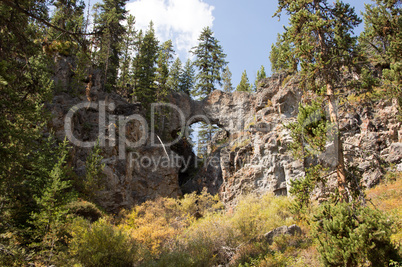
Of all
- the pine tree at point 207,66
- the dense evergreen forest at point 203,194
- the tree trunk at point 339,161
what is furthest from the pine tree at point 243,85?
the tree trunk at point 339,161

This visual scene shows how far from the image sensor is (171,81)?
1763 inches

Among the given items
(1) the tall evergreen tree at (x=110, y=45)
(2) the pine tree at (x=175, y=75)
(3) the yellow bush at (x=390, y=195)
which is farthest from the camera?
Answer: (2) the pine tree at (x=175, y=75)

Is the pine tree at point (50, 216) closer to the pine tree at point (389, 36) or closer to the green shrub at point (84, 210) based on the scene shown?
the green shrub at point (84, 210)

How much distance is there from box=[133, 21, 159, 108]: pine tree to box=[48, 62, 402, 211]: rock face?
78.4 inches

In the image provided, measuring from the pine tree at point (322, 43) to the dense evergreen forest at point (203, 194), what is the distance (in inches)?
1.9

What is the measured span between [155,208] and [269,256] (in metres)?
16.3

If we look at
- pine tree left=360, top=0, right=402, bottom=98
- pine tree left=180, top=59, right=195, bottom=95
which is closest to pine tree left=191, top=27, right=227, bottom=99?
pine tree left=180, top=59, right=195, bottom=95

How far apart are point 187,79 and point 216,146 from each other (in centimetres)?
1808

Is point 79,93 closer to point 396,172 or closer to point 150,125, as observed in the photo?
point 150,125

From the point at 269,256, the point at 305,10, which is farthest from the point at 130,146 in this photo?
the point at 305,10

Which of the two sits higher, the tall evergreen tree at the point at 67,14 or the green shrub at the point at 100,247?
the tall evergreen tree at the point at 67,14

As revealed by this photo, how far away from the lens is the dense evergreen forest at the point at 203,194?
797cm

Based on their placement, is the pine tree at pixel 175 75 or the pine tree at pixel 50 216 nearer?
the pine tree at pixel 50 216

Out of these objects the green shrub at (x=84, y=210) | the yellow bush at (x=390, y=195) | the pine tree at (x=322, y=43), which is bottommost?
the green shrub at (x=84, y=210)
